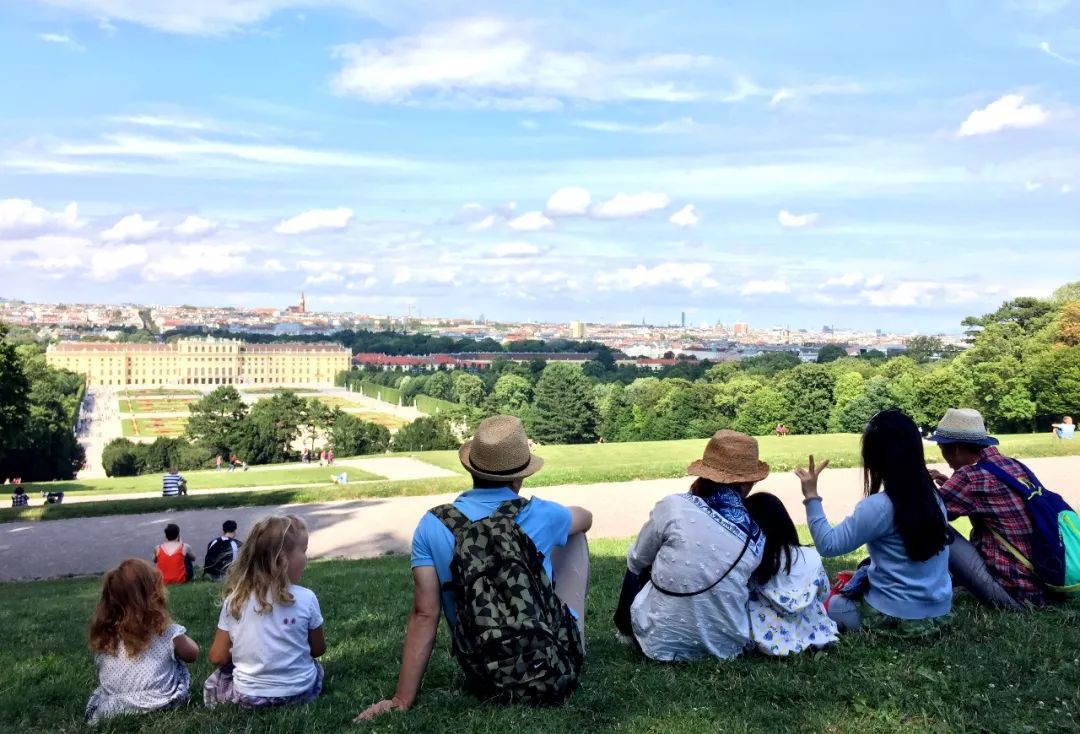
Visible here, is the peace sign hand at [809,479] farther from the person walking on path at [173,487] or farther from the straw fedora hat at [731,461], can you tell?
the person walking on path at [173,487]

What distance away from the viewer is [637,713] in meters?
3.89

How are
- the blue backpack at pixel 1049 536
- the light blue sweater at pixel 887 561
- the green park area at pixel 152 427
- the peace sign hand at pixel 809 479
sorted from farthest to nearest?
the green park area at pixel 152 427, the blue backpack at pixel 1049 536, the peace sign hand at pixel 809 479, the light blue sweater at pixel 887 561

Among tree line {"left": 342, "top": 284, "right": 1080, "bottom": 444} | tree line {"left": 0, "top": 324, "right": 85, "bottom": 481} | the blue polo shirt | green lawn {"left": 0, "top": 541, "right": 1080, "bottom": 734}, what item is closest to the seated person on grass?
green lawn {"left": 0, "top": 541, "right": 1080, "bottom": 734}

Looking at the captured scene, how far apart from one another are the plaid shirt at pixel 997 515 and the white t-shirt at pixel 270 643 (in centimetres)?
336

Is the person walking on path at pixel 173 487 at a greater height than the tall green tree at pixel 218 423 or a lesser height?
greater

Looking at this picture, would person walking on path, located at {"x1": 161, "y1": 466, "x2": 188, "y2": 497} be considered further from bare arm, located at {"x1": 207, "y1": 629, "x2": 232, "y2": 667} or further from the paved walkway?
bare arm, located at {"x1": 207, "y1": 629, "x2": 232, "y2": 667}

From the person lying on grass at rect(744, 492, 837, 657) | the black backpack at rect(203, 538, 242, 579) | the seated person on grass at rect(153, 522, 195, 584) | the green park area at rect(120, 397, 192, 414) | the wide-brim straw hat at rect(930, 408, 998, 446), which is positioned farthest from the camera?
the green park area at rect(120, 397, 192, 414)

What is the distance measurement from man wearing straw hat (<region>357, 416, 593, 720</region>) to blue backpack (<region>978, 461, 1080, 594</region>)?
2574mm

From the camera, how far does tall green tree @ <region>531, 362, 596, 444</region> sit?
69.6 meters

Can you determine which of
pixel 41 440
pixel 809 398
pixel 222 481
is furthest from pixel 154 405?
pixel 222 481

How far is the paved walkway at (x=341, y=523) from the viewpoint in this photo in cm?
1502

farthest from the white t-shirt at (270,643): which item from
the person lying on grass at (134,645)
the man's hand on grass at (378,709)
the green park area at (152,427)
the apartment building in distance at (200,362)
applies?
the apartment building in distance at (200,362)

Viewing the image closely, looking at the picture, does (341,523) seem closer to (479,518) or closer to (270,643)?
(270,643)

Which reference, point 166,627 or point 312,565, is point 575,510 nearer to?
point 166,627
